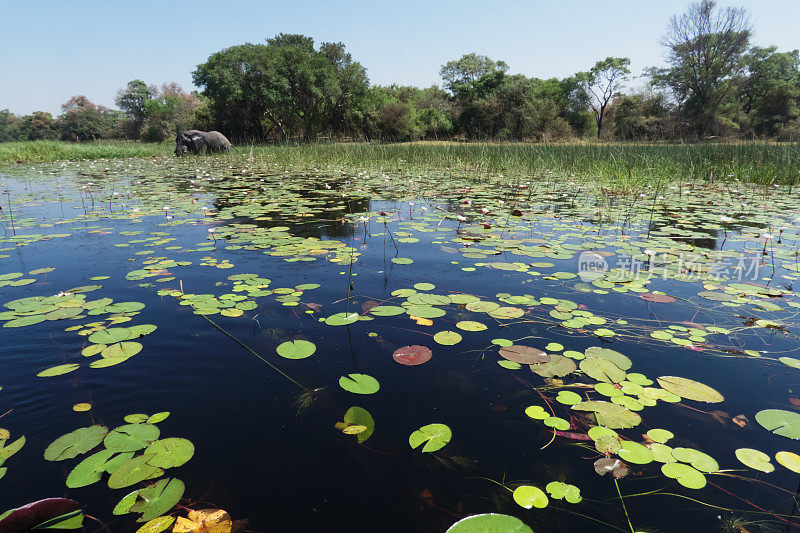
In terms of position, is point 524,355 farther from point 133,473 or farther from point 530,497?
point 133,473

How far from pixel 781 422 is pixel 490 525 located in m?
0.91

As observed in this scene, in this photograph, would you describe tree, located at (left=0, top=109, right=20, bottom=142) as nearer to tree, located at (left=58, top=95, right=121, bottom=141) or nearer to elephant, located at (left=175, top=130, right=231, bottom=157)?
tree, located at (left=58, top=95, right=121, bottom=141)

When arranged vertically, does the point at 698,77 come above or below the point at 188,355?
above

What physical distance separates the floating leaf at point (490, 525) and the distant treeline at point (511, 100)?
18.8 meters

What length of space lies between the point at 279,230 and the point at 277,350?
81.8 inches

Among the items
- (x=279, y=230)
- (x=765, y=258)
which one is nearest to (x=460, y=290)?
(x=279, y=230)

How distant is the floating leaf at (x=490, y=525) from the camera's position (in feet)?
2.25

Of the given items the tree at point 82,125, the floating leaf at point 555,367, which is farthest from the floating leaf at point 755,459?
the tree at point 82,125

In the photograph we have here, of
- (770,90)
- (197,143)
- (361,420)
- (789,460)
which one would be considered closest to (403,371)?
(361,420)

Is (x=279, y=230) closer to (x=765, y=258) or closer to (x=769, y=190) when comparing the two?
(x=765, y=258)

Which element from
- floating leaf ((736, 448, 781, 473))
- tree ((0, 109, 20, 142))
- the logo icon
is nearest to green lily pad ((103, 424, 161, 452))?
floating leaf ((736, 448, 781, 473))

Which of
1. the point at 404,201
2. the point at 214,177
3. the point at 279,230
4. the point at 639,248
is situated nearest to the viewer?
the point at 639,248

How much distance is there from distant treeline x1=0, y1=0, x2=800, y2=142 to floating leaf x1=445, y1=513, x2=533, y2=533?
1884cm

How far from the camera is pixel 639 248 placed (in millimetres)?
2643
